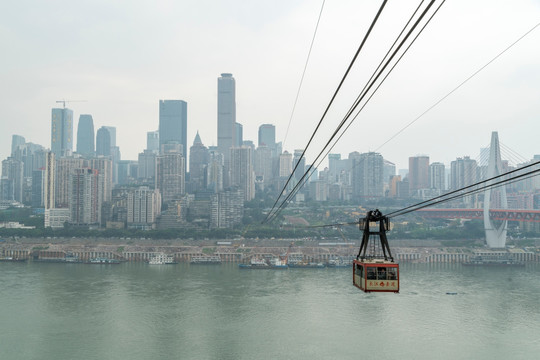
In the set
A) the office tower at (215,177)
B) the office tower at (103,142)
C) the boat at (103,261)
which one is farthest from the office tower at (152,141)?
the boat at (103,261)

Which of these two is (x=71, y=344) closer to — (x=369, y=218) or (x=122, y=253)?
(x=369, y=218)

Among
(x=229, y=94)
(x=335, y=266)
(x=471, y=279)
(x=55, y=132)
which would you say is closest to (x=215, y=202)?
(x=335, y=266)

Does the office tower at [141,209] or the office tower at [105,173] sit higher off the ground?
the office tower at [105,173]

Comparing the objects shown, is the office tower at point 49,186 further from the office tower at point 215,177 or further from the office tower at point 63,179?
the office tower at point 215,177

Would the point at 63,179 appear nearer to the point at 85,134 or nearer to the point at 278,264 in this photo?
the point at 278,264

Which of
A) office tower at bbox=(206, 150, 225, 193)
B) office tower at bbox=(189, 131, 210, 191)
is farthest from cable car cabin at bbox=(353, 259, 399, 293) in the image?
office tower at bbox=(189, 131, 210, 191)

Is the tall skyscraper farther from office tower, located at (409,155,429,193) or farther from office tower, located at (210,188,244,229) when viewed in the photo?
office tower, located at (210,188,244,229)
